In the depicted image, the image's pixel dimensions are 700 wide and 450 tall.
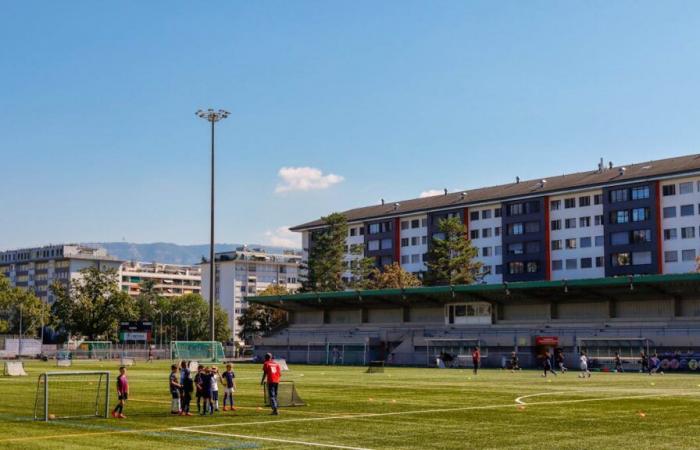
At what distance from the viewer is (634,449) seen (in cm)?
2008

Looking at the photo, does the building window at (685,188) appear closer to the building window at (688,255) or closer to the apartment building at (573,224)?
the apartment building at (573,224)

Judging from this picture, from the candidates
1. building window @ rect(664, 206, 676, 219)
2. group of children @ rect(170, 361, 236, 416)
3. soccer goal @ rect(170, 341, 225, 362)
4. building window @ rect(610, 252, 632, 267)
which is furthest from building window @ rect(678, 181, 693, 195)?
group of children @ rect(170, 361, 236, 416)

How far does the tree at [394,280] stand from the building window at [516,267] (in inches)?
534

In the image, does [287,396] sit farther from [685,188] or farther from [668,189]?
[668,189]

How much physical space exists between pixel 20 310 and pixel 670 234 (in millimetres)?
112478

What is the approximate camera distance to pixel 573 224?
123m

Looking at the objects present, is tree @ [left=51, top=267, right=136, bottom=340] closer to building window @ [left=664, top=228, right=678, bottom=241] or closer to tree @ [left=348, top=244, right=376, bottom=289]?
tree @ [left=348, top=244, right=376, bottom=289]

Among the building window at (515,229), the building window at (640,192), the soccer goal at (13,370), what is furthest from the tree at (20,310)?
the building window at (640,192)

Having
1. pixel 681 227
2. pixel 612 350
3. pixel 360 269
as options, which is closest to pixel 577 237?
pixel 681 227

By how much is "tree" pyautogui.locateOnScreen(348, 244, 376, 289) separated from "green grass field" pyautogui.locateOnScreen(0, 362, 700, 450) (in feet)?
314

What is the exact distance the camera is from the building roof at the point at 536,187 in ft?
382

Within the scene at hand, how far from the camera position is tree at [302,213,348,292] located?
137m

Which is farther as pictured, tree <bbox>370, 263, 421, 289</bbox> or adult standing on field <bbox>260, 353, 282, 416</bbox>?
tree <bbox>370, 263, 421, 289</bbox>

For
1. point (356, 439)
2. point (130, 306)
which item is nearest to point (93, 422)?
point (356, 439)
